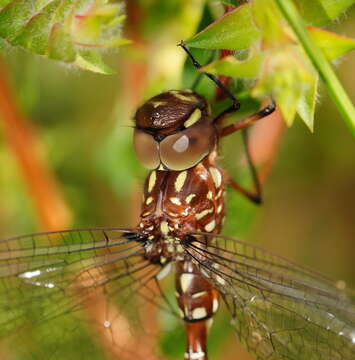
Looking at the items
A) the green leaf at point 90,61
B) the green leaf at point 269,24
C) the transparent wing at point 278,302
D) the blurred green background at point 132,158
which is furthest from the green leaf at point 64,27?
the blurred green background at point 132,158

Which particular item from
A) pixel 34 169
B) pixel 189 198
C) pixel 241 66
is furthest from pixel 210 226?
pixel 34 169

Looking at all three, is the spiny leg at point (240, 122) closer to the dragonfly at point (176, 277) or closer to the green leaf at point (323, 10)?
the dragonfly at point (176, 277)

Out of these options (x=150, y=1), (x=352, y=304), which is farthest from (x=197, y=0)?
(x=352, y=304)

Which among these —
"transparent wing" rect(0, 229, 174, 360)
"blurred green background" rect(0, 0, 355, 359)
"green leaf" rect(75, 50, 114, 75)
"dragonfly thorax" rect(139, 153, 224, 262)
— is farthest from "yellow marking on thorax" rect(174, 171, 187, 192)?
"green leaf" rect(75, 50, 114, 75)

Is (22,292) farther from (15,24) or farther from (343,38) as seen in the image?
(343,38)

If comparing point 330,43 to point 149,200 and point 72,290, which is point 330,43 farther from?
point 72,290

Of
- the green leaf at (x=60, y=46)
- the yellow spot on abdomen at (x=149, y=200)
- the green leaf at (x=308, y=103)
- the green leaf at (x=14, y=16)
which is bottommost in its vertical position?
the yellow spot on abdomen at (x=149, y=200)

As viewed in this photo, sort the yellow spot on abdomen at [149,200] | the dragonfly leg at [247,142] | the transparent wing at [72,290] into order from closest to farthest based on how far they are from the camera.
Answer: the dragonfly leg at [247,142]
the yellow spot on abdomen at [149,200]
the transparent wing at [72,290]
